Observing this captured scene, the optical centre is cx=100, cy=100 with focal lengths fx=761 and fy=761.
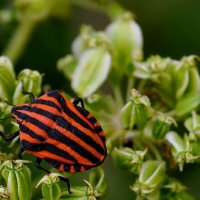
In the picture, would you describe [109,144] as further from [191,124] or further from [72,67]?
[72,67]

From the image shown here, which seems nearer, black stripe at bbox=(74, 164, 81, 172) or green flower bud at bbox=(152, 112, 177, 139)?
black stripe at bbox=(74, 164, 81, 172)

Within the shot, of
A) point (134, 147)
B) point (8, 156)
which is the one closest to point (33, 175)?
point (8, 156)

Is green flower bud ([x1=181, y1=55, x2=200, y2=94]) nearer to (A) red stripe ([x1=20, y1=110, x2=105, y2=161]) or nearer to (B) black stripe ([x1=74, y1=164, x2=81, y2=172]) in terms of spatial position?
(A) red stripe ([x1=20, y1=110, x2=105, y2=161])

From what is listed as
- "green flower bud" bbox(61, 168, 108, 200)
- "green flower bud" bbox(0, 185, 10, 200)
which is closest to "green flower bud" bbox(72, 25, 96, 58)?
"green flower bud" bbox(61, 168, 108, 200)

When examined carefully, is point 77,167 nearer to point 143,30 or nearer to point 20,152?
point 20,152

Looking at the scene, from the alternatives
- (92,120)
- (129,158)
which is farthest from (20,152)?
(129,158)

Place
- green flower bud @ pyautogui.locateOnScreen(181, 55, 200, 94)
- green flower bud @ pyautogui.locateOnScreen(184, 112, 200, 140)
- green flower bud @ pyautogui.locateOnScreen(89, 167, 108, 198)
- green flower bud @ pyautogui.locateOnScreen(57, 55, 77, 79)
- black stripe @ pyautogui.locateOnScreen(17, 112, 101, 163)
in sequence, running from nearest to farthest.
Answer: black stripe @ pyautogui.locateOnScreen(17, 112, 101, 163), green flower bud @ pyautogui.locateOnScreen(89, 167, 108, 198), green flower bud @ pyautogui.locateOnScreen(184, 112, 200, 140), green flower bud @ pyautogui.locateOnScreen(181, 55, 200, 94), green flower bud @ pyautogui.locateOnScreen(57, 55, 77, 79)
